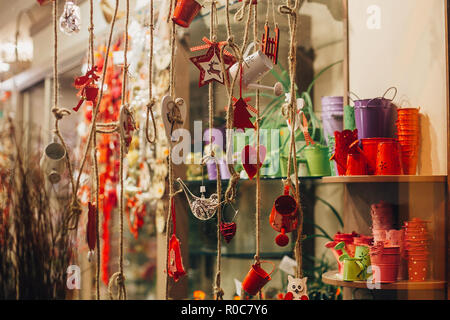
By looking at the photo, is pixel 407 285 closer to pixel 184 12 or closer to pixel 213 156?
pixel 213 156

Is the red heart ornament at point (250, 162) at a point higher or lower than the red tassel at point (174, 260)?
higher

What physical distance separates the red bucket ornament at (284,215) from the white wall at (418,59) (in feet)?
1.68

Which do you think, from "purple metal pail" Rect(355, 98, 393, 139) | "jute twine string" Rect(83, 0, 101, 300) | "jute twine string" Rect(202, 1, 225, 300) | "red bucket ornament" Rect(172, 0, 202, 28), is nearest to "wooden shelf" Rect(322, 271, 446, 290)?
"purple metal pail" Rect(355, 98, 393, 139)

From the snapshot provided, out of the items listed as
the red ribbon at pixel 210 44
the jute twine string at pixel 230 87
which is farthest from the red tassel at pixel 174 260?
the red ribbon at pixel 210 44

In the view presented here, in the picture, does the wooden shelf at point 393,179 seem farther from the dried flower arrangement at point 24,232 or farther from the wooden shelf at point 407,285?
the dried flower arrangement at point 24,232

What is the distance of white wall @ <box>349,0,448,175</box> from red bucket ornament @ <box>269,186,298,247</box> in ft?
1.68

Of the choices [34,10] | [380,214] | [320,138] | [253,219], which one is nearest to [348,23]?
[320,138]

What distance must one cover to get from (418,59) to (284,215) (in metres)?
0.58

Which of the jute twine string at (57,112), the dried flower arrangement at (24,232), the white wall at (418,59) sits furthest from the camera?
the white wall at (418,59)

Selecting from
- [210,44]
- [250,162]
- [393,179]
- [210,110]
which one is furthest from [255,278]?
[393,179]

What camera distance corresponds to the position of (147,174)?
2.15m

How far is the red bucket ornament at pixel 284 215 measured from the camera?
1.01 m
